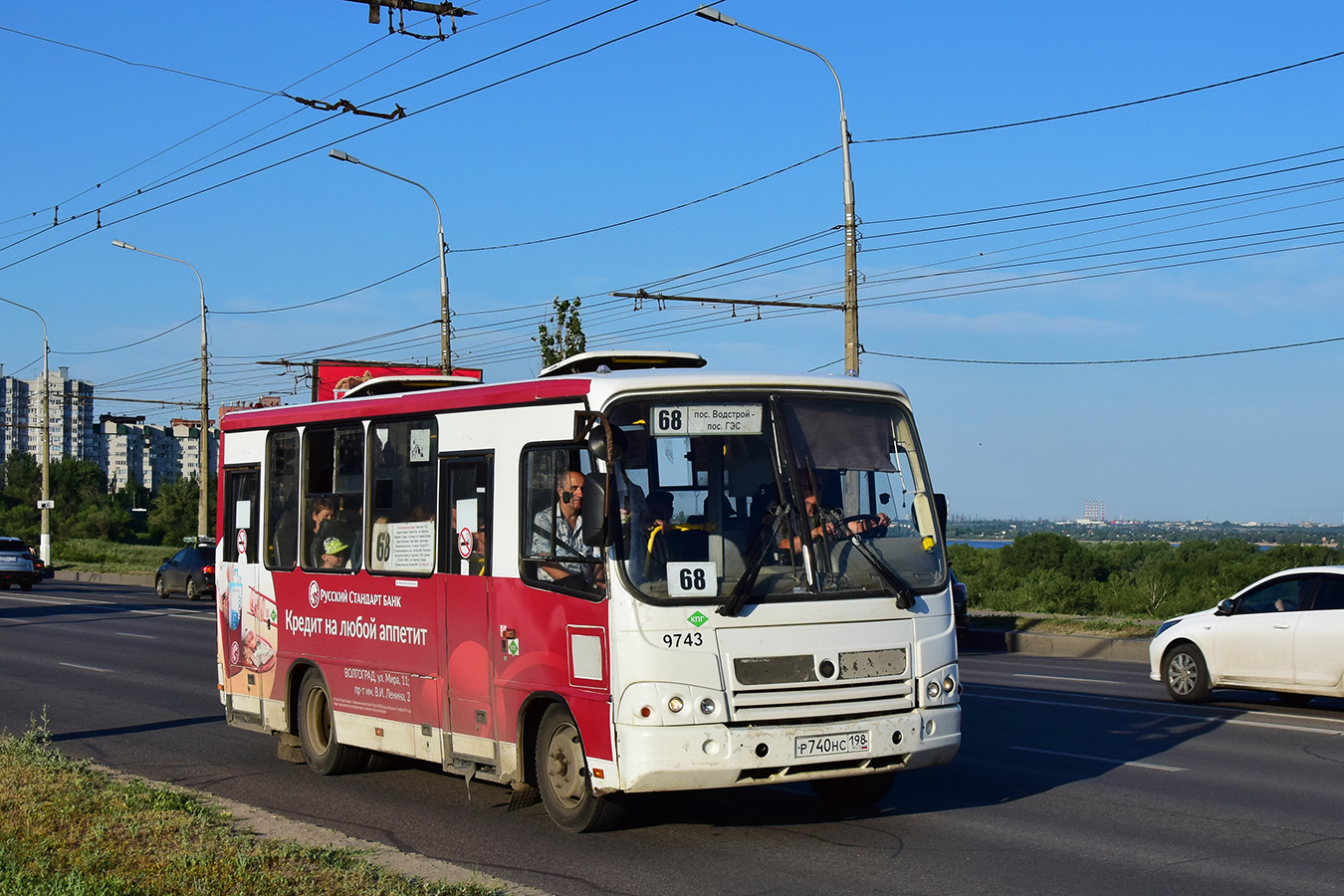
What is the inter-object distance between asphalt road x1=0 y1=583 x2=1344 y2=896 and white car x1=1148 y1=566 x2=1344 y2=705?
0.35 metres

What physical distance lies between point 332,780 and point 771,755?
4.24 m

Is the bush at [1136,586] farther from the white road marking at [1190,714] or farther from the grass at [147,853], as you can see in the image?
the grass at [147,853]

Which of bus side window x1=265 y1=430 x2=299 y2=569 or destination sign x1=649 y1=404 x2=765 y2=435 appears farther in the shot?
bus side window x1=265 y1=430 x2=299 y2=569

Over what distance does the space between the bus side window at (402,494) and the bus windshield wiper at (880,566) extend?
2.85 meters

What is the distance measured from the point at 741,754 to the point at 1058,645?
16.3 m

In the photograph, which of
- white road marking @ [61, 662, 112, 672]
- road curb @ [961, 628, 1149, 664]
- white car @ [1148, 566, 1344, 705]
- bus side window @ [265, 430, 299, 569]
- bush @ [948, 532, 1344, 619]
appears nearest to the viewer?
bus side window @ [265, 430, 299, 569]

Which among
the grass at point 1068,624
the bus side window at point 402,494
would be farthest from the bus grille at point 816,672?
the grass at point 1068,624

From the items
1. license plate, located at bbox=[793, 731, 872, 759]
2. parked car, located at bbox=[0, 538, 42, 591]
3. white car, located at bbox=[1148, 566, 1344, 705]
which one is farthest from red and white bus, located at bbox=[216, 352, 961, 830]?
parked car, located at bbox=[0, 538, 42, 591]

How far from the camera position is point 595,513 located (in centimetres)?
756

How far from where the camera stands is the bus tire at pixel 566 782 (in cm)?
800

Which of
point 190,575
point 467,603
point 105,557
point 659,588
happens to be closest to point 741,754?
point 659,588

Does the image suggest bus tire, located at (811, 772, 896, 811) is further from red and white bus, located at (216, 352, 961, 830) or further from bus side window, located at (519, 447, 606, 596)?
bus side window, located at (519, 447, 606, 596)

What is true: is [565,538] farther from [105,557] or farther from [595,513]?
[105,557]

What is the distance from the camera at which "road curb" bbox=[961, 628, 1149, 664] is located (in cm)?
2169
